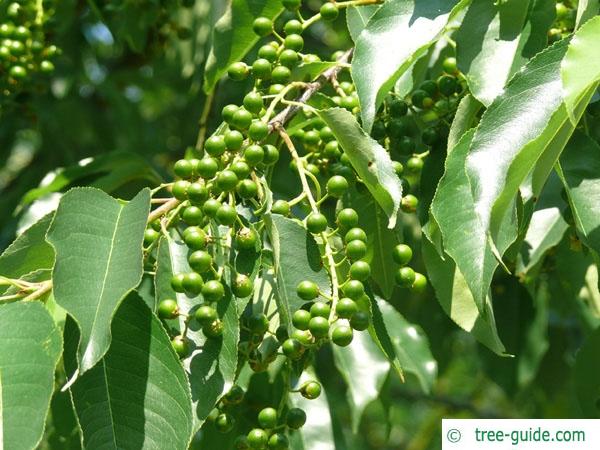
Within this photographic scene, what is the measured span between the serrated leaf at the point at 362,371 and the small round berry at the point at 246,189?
2.12 feet

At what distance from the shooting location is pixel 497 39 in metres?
1.44

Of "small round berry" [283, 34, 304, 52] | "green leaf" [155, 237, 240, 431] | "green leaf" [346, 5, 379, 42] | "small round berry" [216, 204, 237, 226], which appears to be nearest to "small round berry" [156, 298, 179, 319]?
"green leaf" [155, 237, 240, 431]

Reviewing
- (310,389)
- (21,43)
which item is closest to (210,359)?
(310,389)

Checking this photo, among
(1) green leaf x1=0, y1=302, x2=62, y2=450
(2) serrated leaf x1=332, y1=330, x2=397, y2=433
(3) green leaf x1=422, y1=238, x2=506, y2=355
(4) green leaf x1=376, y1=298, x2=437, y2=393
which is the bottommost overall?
(4) green leaf x1=376, y1=298, x2=437, y2=393

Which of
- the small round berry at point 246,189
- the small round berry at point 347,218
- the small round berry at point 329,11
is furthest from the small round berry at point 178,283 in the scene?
the small round berry at point 329,11

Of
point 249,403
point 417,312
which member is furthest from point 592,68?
point 417,312

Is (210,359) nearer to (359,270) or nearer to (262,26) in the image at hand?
(359,270)

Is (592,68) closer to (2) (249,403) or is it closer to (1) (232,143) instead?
(1) (232,143)

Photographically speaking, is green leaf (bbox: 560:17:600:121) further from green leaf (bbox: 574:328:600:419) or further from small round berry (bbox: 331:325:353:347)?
green leaf (bbox: 574:328:600:419)

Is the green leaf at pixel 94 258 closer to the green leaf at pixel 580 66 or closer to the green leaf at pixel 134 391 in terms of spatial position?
the green leaf at pixel 134 391

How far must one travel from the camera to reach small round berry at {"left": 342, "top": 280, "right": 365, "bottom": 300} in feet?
4.01

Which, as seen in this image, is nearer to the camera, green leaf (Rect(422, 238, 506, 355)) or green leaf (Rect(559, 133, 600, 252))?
green leaf (Rect(559, 133, 600, 252))

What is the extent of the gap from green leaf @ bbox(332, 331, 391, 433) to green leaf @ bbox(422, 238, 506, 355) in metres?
0.37

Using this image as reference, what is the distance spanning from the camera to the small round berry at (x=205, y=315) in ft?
3.95
